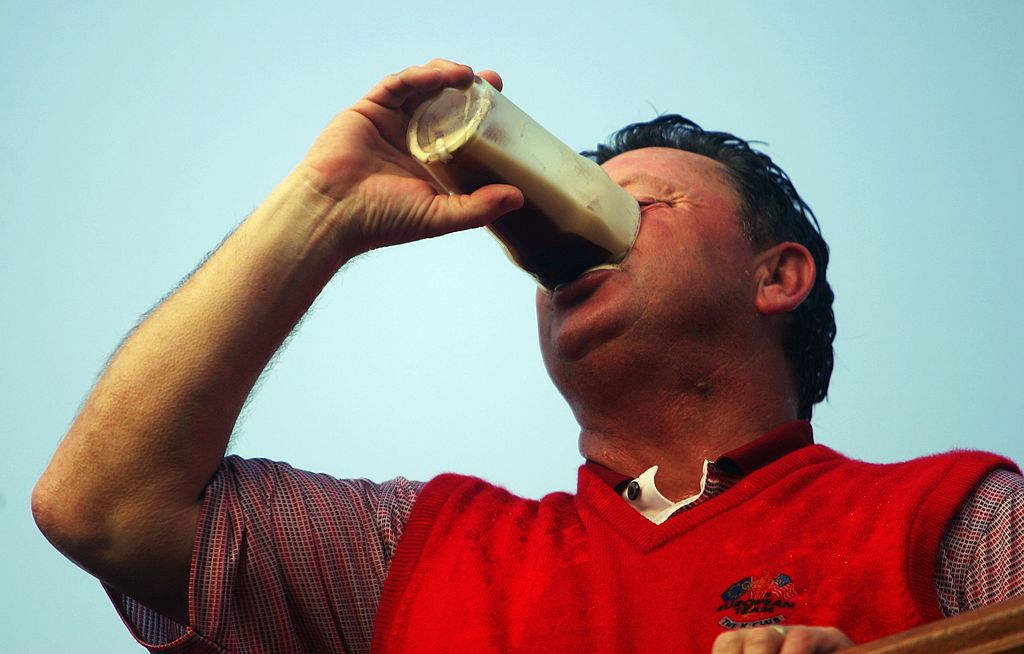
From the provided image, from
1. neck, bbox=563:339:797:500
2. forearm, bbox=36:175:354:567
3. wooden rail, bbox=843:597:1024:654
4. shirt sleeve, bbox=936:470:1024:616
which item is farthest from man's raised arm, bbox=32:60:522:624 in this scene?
wooden rail, bbox=843:597:1024:654

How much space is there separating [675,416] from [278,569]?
2.12 feet

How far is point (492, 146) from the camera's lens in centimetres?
156

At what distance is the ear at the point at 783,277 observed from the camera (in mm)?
1969

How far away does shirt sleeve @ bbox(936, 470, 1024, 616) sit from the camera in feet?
4.68

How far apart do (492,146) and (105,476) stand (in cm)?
64

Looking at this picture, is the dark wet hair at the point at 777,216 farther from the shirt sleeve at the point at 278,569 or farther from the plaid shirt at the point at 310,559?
the shirt sleeve at the point at 278,569

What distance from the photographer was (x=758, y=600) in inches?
57.1

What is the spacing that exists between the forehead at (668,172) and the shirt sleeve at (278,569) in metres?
0.70

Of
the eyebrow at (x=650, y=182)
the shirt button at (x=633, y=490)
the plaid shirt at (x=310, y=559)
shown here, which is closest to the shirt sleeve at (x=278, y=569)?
the plaid shirt at (x=310, y=559)

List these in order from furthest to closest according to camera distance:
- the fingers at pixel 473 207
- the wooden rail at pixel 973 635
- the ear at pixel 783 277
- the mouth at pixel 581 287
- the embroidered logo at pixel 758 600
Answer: the ear at pixel 783 277 < the mouth at pixel 581 287 < the fingers at pixel 473 207 < the embroidered logo at pixel 758 600 < the wooden rail at pixel 973 635

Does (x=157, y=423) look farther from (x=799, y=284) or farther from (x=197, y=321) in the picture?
(x=799, y=284)

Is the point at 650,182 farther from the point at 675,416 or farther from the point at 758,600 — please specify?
the point at 758,600

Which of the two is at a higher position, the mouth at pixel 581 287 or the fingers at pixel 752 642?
the mouth at pixel 581 287

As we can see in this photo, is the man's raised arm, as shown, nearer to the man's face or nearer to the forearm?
the forearm
